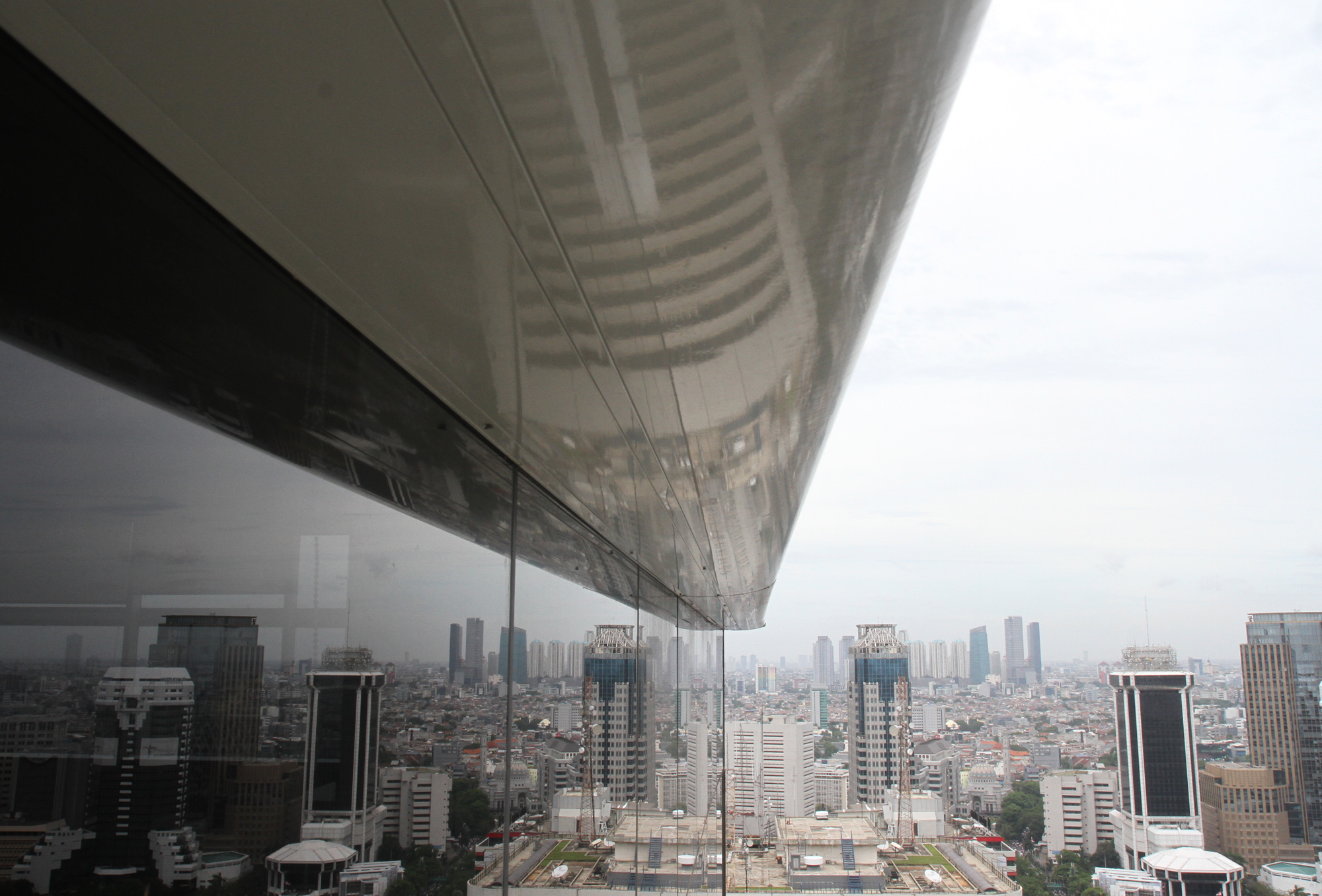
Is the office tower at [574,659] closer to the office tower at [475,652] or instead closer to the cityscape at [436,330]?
the cityscape at [436,330]

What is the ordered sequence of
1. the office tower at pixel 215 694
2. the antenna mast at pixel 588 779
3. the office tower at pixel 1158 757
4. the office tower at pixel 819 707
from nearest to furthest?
1. the office tower at pixel 215 694
2. the antenna mast at pixel 588 779
3. the office tower at pixel 1158 757
4. the office tower at pixel 819 707

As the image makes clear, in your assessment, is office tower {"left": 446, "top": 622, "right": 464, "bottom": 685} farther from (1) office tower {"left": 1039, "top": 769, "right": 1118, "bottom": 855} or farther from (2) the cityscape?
(1) office tower {"left": 1039, "top": 769, "right": 1118, "bottom": 855}

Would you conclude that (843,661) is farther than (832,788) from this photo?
Yes

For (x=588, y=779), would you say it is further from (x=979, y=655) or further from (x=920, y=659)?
(x=979, y=655)

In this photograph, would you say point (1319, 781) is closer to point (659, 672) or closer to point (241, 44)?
point (659, 672)

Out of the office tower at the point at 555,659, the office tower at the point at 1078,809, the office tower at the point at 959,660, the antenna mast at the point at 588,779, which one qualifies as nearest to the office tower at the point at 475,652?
the office tower at the point at 555,659

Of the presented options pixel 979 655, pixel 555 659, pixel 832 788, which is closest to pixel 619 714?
pixel 555 659
